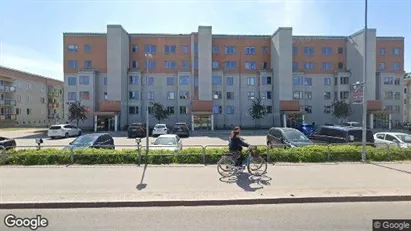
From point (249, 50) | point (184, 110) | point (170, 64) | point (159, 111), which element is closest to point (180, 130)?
point (159, 111)

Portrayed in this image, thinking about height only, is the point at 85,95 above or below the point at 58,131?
above

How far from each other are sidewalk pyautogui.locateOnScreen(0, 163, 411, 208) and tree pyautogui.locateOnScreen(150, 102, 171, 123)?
33.3 metres

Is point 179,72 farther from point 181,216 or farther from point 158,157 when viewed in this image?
point 181,216

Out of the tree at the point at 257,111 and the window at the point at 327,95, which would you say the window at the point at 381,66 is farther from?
the tree at the point at 257,111

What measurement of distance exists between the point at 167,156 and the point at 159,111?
32919 mm

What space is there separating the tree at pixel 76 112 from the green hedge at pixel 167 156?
31928 millimetres

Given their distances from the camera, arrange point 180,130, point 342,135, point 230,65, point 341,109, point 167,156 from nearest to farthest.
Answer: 1. point 167,156
2. point 342,135
3. point 180,130
4. point 341,109
5. point 230,65

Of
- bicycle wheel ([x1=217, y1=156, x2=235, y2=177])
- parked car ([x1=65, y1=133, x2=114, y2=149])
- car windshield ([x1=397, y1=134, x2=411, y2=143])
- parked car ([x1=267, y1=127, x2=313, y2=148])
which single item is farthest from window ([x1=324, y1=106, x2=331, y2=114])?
bicycle wheel ([x1=217, y1=156, x2=235, y2=177])

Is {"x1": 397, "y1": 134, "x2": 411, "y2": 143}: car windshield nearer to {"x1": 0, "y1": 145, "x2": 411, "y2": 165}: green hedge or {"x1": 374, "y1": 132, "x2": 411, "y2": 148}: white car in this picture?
{"x1": 374, "y1": 132, "x2": 411, "y2": 148}: white car

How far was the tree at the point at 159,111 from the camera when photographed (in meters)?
43.2

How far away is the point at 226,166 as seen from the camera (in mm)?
8758

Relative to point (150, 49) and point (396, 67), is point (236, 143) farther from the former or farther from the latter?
point (396, 67)

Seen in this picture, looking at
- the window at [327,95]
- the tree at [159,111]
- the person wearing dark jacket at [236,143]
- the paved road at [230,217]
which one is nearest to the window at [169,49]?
the tree at [159,111]

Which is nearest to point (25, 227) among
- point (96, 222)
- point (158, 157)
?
point (96, 222)
